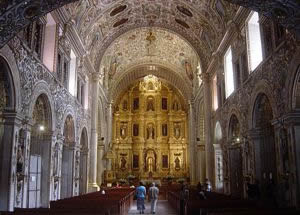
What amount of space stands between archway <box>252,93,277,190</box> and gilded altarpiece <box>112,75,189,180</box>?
2160cm

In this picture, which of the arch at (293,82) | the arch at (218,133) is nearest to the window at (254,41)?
the arch at (293,82)

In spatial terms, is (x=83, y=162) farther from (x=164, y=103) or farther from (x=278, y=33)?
(x=164, y=103)

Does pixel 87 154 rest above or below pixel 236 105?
below

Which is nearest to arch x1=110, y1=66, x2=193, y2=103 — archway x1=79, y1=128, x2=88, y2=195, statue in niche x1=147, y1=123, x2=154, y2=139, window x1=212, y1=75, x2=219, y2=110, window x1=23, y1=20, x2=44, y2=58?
statue in niche x1=147, y1=123, x2=154, y2=139

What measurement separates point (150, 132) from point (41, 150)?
23.7 m

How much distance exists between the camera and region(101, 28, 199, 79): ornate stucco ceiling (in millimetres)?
25159

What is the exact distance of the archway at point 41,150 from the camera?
12.5 metres

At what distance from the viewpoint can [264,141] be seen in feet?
42.9

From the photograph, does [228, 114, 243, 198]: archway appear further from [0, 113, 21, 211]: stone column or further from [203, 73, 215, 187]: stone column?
[0, 113, 21, 211]: stone column

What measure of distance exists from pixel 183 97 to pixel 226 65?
17227 mm

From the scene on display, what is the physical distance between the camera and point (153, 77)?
36594 mm

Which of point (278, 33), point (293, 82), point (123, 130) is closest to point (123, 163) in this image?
point (123, 130)

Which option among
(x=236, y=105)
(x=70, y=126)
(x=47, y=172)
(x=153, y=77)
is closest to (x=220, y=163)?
(x=236, y=105)

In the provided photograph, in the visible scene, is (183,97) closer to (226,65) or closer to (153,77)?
(153,77)
